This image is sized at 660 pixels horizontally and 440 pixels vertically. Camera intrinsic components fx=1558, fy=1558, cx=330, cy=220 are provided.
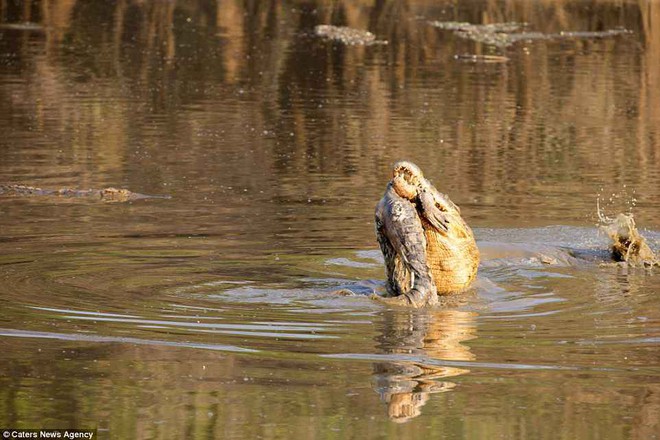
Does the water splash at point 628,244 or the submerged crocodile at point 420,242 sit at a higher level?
the submerged crocodile at point 420,242

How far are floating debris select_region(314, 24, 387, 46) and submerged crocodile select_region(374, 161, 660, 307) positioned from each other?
878 inches

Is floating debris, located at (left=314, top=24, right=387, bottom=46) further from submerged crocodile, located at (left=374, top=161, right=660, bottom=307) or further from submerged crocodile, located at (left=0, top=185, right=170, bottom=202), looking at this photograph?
submerged crocodile, located at (left=374, top=161, right=660, bottom=307)

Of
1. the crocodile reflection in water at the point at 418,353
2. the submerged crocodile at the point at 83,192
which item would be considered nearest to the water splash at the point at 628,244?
the crocodile reflection in water at the point at 418,353

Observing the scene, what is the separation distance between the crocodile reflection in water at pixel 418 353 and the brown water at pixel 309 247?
0.02 m

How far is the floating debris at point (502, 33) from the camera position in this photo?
33.0m

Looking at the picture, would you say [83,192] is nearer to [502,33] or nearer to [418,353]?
[418,353]

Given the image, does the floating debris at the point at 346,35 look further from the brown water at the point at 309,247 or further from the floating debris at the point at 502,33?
the brown water at the point at 309,247

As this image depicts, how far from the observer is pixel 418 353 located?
26.8 feet

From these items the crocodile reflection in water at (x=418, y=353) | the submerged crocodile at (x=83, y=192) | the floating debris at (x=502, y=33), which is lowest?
the submerged crocodile at (x=83, y=192)

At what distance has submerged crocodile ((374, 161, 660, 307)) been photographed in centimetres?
933

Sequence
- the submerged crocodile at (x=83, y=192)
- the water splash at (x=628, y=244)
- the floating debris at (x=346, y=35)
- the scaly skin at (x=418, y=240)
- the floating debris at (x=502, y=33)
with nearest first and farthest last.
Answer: the scaly skin at (x=418, y=240)
the water splash at (x=628, y=244)
the submerged crocodile at (x=83, y=192)
the floating debris at (x=346, y=35)
the floating debris at (x=502, y=33)

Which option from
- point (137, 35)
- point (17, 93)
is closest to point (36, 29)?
point (137, 35)

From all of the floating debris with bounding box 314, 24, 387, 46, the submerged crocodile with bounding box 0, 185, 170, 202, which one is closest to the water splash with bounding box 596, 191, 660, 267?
the submerged crocodile with bounding box 0, 185, 170, 202

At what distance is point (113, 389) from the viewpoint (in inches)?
287
